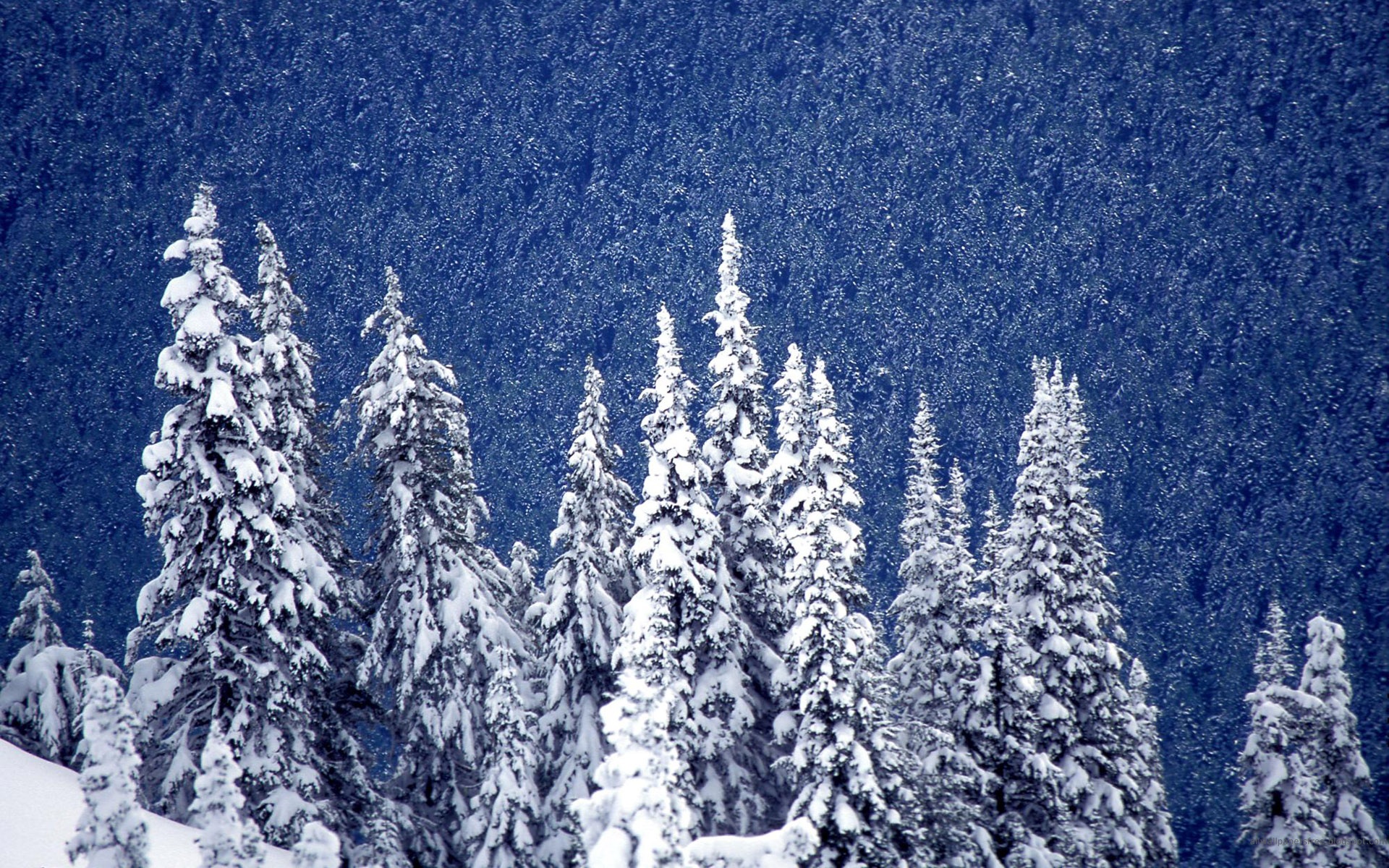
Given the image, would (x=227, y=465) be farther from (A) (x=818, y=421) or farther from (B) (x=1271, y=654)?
(B) (x=1271, y=654)

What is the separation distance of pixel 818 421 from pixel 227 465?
10945 millimetres

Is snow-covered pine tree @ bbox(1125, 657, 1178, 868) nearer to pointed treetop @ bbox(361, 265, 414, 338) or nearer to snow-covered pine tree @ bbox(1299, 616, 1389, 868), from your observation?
snow-covered pine tree @ bbox(1299, 616, 1389, 868)

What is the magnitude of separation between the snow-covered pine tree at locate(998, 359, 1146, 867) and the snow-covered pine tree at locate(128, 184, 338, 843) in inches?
586

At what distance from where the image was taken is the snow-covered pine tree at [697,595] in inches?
838

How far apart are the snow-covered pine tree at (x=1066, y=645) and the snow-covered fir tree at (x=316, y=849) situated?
15.4 metres

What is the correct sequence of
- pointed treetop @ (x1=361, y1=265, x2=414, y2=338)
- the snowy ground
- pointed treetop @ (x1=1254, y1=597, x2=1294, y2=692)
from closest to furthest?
the snowy ground < pointed treetop @ (x1=361, y1=265, x2=414, y2=338) < pointed treetop @ (x1=1254, y1=597, x2=1294, y2=692)

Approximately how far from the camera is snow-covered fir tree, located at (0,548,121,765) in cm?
2423

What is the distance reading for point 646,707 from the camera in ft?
46.4

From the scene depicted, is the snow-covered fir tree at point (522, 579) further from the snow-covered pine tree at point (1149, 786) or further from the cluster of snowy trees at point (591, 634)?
the snow-covered pine tree at point (1149, 786)

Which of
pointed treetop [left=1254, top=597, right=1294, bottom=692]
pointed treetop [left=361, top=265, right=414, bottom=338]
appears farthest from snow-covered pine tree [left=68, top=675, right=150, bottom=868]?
pointed treetop [left=1254, top=597, right=1294, bottom=692]

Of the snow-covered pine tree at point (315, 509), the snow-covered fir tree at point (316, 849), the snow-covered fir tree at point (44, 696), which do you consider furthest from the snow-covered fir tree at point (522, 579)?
the snow-covered fir tree at point (316, 849)

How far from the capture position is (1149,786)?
31.9 meters

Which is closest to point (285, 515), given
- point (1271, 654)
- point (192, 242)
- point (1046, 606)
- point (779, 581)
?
point (192, 242)

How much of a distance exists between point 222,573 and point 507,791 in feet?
21.8
